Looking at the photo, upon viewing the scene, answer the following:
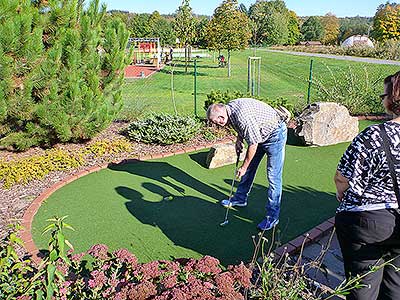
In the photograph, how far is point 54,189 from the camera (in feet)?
16.0

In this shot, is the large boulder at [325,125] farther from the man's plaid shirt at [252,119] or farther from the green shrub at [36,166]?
the green shrub at [36,166]

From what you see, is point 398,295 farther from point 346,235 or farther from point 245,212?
point 245,212

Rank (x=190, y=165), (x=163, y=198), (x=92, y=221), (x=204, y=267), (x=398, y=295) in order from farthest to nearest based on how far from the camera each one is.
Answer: (x=190, y=165) → (x=163, y=198) → (x=92, y=221) → (x=204, y=267) → (x=398, y=295)

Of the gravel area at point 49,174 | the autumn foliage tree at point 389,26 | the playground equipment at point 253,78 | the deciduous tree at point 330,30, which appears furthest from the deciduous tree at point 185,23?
the deciduous tree at point 330,30

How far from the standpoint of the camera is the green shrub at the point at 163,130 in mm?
6551

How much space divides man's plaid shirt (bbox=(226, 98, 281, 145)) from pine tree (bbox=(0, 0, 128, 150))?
3188 millimetres

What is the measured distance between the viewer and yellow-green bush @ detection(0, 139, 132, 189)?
498cm

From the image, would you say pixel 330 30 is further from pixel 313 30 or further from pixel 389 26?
pixel 389 26

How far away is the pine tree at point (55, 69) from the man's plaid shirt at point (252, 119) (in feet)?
10.5

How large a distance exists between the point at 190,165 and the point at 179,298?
12.7 feet

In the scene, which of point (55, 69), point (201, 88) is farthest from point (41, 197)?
point (201, 88)

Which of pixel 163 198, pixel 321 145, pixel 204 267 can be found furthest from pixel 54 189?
pixel 321 145

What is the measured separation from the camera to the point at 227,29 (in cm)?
1941

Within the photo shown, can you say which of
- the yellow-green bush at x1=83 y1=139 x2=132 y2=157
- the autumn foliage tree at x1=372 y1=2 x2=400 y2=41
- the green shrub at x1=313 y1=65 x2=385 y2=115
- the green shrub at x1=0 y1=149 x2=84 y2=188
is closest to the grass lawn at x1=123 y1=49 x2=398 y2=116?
the green shrub at x1=313 y1=65 x2=385 y2=115
